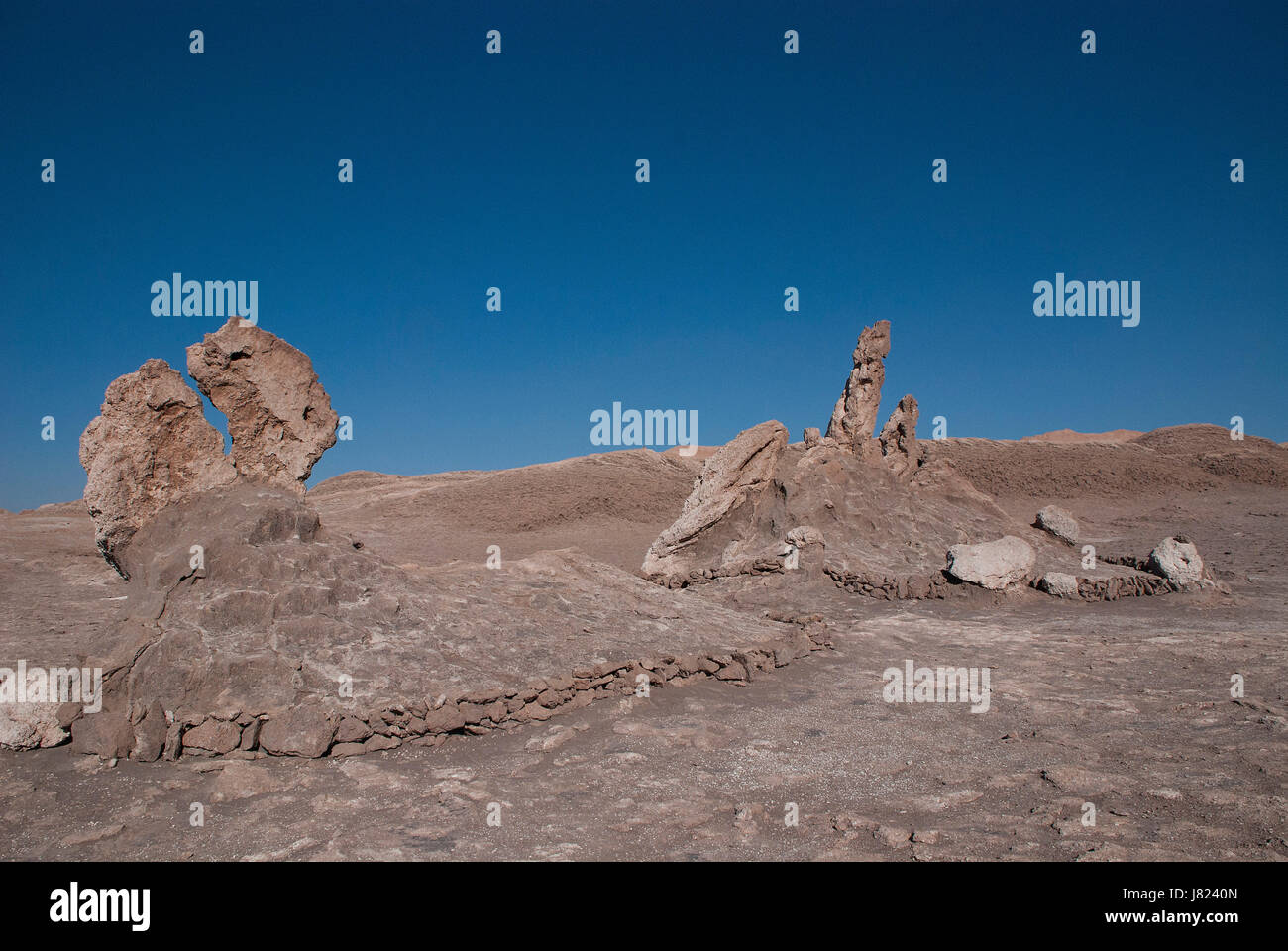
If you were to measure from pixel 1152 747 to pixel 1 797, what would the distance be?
8041mm

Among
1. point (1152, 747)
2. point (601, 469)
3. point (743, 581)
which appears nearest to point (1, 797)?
point (1152, 747)

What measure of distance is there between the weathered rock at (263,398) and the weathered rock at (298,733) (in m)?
3.21

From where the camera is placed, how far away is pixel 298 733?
17.7 ft

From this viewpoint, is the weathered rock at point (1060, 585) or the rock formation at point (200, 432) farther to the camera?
the weathered rock at point (1060, 585)

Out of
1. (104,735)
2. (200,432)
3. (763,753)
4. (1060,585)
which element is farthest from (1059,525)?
(104,735)

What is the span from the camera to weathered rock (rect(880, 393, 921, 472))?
17.4m

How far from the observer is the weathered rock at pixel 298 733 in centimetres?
536

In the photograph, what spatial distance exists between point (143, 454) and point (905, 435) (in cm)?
1528

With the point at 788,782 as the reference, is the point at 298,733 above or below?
above

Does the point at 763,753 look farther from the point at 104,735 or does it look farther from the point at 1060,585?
the point at 1060,585

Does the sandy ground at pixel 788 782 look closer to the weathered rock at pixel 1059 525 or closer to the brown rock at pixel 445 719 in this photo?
the brown rock at pixel 445 719

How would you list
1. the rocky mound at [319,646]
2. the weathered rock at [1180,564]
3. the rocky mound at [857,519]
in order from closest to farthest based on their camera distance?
1. the rocky mound at [319,646]
2. the weathered rock at [1180,564]
3. the rocky mound at [857,519]

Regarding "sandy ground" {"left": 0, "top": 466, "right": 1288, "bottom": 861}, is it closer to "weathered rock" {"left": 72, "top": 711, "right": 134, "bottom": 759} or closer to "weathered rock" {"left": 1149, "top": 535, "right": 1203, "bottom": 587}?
"weathered rock" {"left": 72, "top": 711, "right": 134, "bottom": 759}

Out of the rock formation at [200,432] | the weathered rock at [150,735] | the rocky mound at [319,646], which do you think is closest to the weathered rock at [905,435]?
the rocky mound at [319,646]
